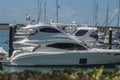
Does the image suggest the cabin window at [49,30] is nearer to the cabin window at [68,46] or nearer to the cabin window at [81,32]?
the cabin window at [68,46]

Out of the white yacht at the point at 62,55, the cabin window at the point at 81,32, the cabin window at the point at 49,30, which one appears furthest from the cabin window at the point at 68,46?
the cabin window at the point at 81,32

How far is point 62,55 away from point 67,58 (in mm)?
568

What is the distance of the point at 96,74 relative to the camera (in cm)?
1230

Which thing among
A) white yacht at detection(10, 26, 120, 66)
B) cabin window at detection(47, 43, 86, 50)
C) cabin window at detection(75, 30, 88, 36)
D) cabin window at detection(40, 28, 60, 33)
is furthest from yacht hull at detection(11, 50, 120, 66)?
cabin window at detection(75, 30, 88, 36)

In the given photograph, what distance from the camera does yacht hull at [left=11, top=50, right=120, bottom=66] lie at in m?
31.9

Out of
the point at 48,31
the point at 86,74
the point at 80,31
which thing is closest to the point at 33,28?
the point at 48,31

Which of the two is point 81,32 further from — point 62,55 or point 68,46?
A: point 62,55

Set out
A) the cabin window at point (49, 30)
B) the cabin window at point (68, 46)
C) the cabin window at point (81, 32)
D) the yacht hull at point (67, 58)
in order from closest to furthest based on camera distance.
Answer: the yacht hull at point (67, 58) → the cabin window at point (68, 46) → the cabin window at point (49, 30) → the cabin window at point (81, 32)

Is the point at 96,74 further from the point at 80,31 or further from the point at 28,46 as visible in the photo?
the point at 80,31

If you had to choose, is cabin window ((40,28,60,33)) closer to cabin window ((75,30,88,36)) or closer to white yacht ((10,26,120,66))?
white yacht ((10,26,120,66))

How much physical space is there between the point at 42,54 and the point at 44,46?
912mm

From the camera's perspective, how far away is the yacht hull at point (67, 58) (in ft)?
105

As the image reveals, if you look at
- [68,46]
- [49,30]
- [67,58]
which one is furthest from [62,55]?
[49,30]

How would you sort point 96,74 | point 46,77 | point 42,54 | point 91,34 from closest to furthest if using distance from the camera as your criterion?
point 46,77
point 96,74
point 42,54
point 91,34
